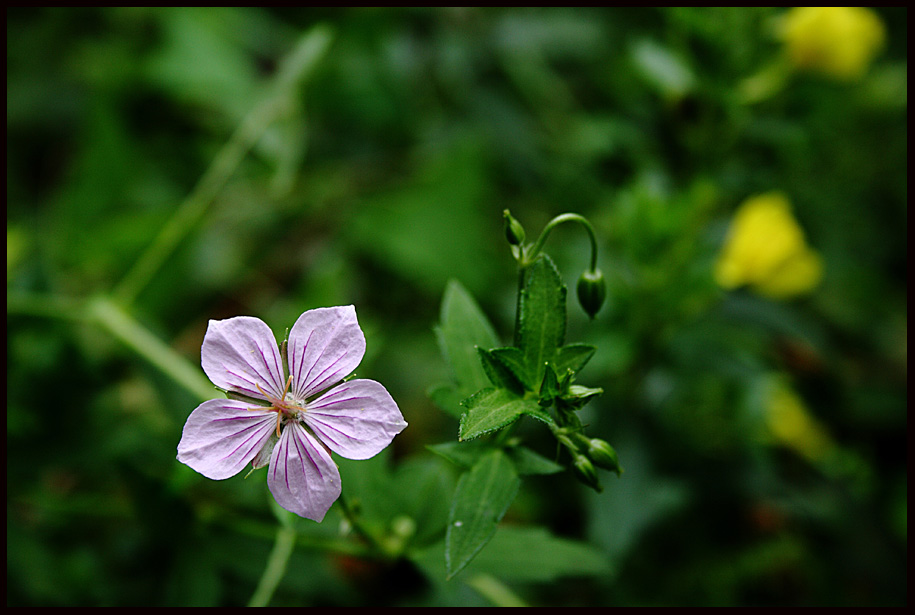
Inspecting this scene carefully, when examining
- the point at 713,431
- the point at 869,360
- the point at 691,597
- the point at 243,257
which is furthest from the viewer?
the point at 243,257

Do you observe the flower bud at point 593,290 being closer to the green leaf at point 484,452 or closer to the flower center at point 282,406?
the green leaf at point 484,452

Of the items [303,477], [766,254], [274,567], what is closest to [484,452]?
[303,477]

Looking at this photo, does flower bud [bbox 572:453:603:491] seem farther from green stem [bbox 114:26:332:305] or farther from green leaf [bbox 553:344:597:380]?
green stem [bbox 114:26:332:305]

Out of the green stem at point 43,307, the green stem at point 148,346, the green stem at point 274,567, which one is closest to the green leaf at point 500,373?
the green stem at point 274,567

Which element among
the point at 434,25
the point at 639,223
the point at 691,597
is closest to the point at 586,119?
the point at 434,25

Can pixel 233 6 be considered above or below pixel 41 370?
above

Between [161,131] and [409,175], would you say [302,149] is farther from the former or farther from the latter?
[161,131]

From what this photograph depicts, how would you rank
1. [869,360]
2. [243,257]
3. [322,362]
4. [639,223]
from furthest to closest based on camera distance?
[243,257] < [869,360] < [639,223] < [322,362]
